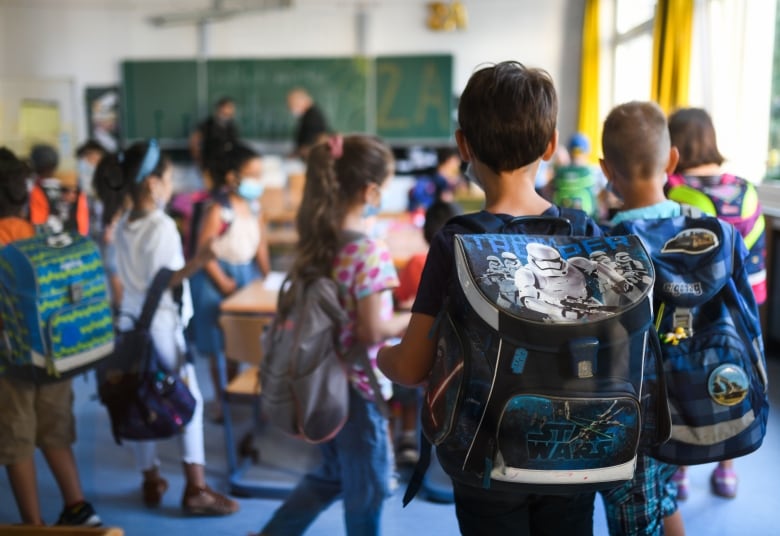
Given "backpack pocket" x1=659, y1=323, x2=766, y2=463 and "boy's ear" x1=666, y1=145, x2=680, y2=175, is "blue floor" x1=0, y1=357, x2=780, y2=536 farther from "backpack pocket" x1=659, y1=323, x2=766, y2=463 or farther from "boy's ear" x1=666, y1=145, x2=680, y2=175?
"boy's ear" x1=666, y1=145, x2=680, y2=175

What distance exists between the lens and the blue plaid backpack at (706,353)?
138 centimetres

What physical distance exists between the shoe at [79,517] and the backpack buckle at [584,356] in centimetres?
182

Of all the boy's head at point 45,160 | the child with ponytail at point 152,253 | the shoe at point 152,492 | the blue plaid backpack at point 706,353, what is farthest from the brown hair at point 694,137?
the boy's head at point 45,160

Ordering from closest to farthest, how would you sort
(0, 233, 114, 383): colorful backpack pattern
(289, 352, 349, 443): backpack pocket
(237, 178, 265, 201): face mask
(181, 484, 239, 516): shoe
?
1. (289, 352, 349, 443): backpack pocket
2. (0, 233, 114, 383): colorful backpack pattern
3. (181, 484, 239, 516): shoe
4. (237, 178, 265, 201): face mask

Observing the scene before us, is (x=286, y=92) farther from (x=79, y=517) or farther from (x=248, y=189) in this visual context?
(x=79, y=517)

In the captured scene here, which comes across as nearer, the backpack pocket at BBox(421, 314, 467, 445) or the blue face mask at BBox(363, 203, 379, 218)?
the backpack pocket at BBox(421, 314, 467, 445)

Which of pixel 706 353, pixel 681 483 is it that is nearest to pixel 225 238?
pixel 681 483

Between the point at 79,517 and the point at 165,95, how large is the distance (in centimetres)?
680

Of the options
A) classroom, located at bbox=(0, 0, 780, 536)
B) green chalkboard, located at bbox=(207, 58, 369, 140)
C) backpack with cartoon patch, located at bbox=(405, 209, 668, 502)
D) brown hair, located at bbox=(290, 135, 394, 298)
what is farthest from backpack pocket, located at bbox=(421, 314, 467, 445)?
green chalkboard, located at bbox=(207, 58, 369, 140)

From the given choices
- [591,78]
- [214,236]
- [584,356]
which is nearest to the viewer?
[584,356]

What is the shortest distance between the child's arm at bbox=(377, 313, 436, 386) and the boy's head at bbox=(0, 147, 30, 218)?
55.6 inches

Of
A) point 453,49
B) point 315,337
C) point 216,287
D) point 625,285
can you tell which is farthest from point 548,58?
point 625,285

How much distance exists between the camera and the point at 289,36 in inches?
326

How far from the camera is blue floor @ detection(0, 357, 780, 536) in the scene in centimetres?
223
